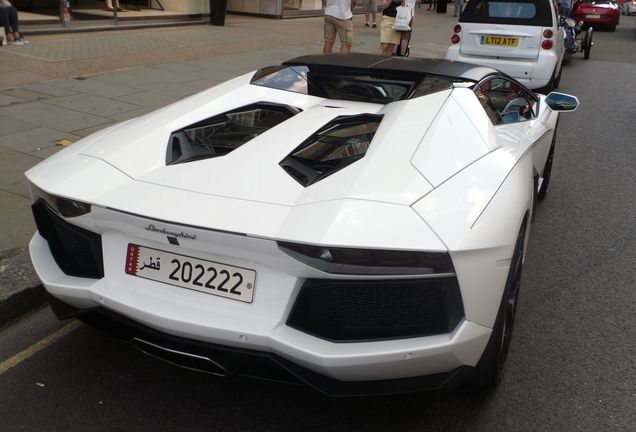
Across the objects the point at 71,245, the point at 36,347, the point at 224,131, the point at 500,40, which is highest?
the point at 500,40

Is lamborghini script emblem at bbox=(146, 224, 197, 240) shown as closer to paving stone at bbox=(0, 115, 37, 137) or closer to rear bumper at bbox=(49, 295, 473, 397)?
rear bumper at bbox=(49, 295, 473, 397)

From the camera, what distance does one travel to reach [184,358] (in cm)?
244

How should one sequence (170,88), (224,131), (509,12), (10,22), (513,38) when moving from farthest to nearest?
Result: 1. (10,22)
2. (509,12)
3. (513,38)
4. (170,88)
5. (224,131)

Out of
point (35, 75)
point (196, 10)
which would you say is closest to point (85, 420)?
point (35, 75)

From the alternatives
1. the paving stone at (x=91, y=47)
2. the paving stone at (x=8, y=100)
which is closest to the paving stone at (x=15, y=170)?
the paving stone at (x=8, y=100)

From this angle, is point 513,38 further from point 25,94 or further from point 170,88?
point 25,94

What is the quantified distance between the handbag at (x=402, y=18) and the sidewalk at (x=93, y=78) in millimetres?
2576

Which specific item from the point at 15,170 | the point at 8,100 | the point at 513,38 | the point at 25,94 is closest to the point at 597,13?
the point at 513,38

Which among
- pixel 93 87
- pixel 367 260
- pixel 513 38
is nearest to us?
pixel 367 260

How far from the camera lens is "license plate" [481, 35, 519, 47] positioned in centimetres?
1013

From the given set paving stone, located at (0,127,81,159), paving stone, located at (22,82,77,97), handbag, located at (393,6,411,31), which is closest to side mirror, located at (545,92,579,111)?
paving stone, located at (0,127,81,159)

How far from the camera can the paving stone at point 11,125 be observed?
647 centimetres

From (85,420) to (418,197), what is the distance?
1652mm

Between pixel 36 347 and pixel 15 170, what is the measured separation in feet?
8.39
